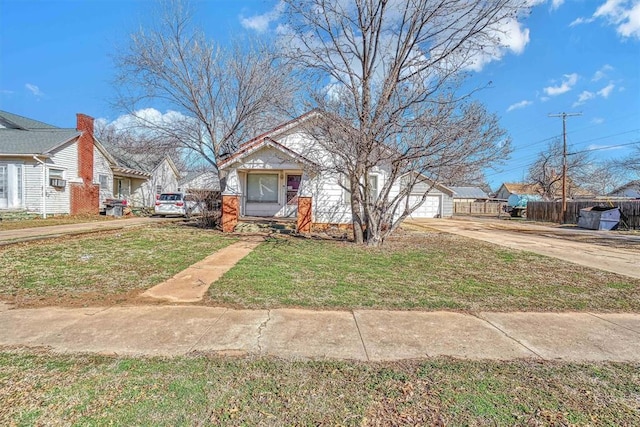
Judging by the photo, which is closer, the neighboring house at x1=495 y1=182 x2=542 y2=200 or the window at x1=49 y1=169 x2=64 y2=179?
the window at x1=49 y1=169 x2=64 y2=179

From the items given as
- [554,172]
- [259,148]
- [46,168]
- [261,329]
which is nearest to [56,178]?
[46,168]

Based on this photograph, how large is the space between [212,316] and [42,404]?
74.7 inches

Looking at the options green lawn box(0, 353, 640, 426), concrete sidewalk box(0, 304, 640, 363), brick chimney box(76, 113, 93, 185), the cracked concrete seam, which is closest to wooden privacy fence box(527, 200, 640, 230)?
concrete sidewalk box(0, 304, 640, 363)

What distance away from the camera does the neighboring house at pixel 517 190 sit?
55.7m

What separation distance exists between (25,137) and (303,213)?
54.0 feet

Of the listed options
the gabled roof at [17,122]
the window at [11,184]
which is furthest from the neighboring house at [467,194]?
the window at [11,184]

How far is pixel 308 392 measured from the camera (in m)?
2.47

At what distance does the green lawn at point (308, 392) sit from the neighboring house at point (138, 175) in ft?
71.6

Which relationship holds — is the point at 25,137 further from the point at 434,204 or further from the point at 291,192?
the point at 434,204

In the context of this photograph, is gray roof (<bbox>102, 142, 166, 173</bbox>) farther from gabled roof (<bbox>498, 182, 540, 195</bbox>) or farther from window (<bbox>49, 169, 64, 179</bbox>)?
gabled roof (<bbox>498, 182, 540, 195</bbox>)

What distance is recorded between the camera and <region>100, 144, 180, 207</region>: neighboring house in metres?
22.5

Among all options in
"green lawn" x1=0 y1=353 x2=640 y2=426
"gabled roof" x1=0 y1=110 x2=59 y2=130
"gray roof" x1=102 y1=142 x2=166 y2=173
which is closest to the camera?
"green lawn" x1=0 y1=353 x2=640 y2=426

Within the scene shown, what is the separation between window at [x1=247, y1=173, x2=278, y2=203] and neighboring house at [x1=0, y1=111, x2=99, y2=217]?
1024 centimetres

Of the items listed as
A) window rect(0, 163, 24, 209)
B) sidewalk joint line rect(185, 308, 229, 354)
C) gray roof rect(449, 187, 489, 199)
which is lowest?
sidewalk joint line rect(185, 308, 229, 354)
